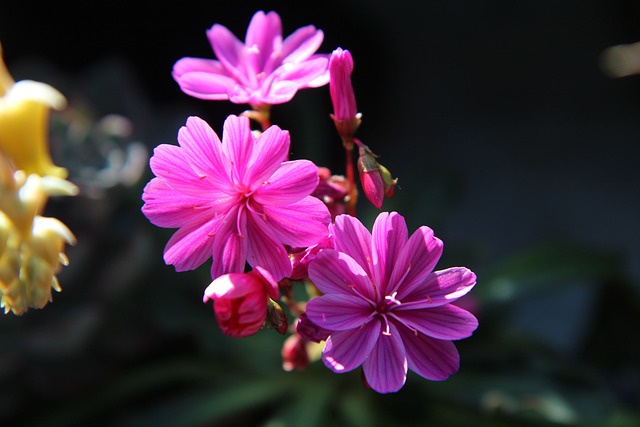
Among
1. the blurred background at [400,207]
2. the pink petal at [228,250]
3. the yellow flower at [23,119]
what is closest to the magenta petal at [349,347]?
the pink petal at [228,250]

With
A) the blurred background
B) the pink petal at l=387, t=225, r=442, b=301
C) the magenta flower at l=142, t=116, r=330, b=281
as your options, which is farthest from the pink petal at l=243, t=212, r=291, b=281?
the blurred background

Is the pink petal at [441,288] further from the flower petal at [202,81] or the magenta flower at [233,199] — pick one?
the flower petal at [202,81]

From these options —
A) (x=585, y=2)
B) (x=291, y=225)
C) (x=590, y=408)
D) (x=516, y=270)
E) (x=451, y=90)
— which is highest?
(x=585, y=2)

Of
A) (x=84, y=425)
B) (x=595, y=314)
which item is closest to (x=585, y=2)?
(x=595, y=314)

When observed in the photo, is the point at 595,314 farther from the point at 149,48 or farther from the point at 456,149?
the point at 149,48

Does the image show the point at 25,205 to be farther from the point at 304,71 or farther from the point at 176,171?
the point at 304,71

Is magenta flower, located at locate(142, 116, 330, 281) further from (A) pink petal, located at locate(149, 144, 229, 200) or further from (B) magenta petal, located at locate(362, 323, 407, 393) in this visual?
(B) magenta petal, located at locate(362, 323, 407, 393)

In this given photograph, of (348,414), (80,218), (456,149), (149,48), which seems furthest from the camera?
(456,149)
